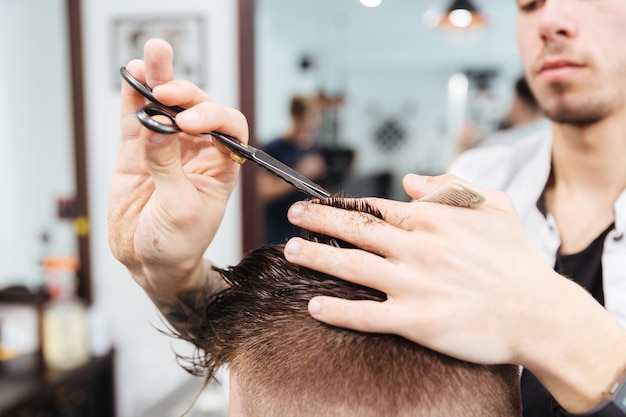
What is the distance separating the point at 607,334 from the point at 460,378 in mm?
201

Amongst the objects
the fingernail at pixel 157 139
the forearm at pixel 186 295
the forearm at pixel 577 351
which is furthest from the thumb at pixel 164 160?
the forearm at pixel 577 351

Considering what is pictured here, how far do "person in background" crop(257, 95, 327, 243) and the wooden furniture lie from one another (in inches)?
46.0

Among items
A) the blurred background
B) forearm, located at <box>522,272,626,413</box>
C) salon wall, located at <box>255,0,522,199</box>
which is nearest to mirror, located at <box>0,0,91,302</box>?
the blurred background

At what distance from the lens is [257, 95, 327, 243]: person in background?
3.03m

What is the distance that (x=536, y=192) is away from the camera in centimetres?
146

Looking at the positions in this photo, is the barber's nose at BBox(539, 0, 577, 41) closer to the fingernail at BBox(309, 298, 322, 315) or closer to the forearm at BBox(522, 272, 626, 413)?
the forearm at BBox(522, 272, 626, 413)

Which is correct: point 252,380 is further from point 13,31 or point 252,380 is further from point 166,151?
point 13,31

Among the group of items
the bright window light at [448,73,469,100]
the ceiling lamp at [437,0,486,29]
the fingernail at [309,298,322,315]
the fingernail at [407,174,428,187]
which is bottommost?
the fingernail at [309,298,322,315]

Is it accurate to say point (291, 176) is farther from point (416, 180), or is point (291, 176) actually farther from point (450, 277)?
point (450, 277)

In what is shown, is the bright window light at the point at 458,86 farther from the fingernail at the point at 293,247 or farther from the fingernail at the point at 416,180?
the fingernail at the point at 293,247

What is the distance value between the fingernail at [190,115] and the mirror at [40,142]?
2260 millimetres

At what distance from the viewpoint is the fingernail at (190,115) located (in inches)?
27.5

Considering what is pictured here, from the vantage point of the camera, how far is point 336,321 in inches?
26.7

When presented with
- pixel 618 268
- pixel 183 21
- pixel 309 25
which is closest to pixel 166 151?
pixel 618 268
